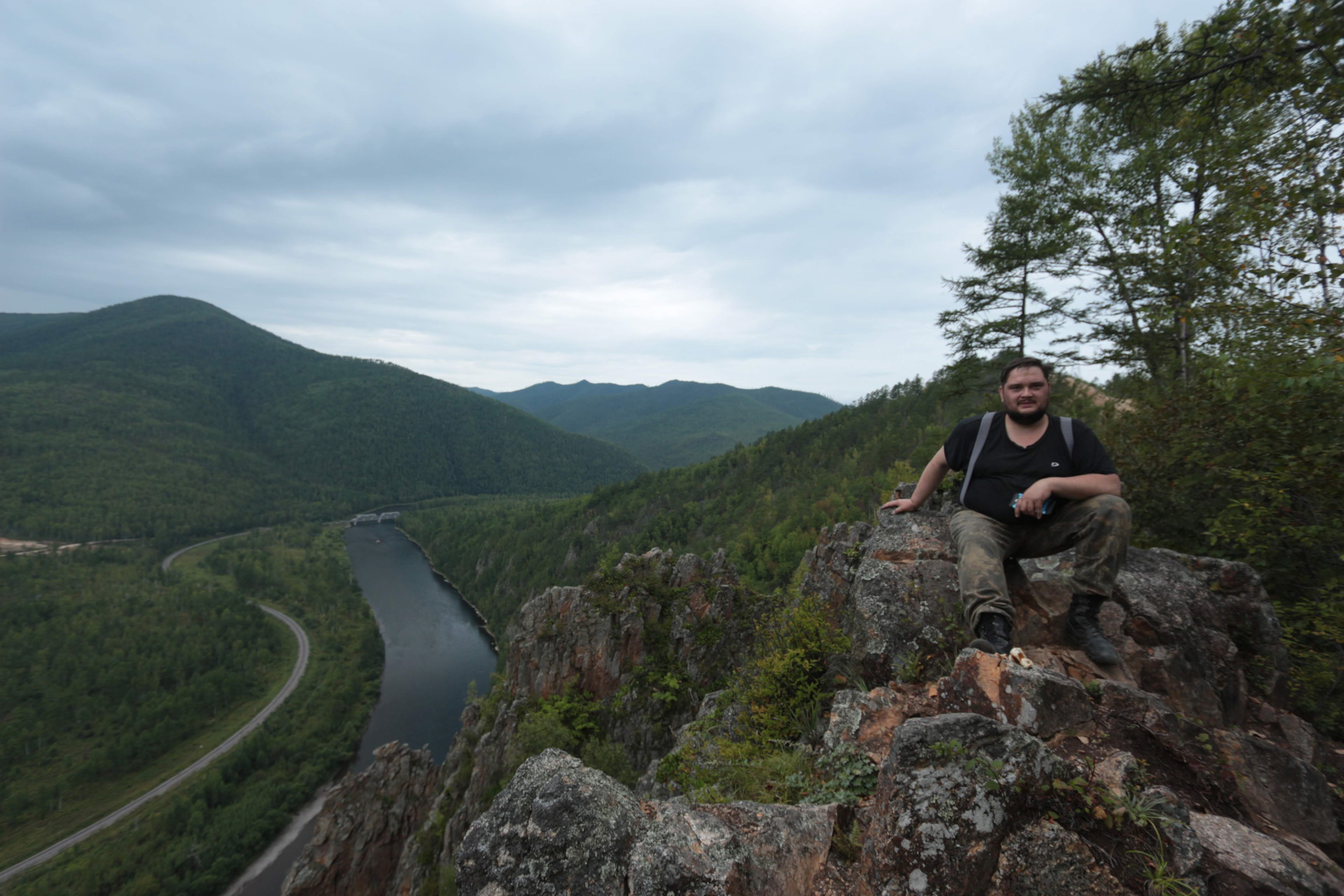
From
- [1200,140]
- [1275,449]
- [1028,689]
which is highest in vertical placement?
[1200,140]

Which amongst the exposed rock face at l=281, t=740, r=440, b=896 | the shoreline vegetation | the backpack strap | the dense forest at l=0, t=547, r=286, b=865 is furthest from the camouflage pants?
the dense forest at l=0, t=547, r=286, b=865

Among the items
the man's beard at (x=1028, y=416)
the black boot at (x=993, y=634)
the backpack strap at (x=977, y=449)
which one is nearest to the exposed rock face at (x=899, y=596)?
the black boot at (x=993, y=634)

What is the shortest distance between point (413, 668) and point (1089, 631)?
83.7m

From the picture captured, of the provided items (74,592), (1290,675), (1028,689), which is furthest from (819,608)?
(74,592)

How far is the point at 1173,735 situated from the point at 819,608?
12.1ft

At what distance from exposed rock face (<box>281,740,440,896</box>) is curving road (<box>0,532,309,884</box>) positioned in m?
43.3

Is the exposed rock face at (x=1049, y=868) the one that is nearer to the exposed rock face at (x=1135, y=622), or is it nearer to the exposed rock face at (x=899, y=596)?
the exposed rock face at (x=1135, y=622)

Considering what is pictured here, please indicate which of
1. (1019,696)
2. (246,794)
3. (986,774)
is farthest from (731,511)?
(986,774)

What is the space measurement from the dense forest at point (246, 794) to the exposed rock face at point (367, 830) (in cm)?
2533

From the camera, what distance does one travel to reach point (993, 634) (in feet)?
13.6

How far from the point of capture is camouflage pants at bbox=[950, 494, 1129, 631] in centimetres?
437

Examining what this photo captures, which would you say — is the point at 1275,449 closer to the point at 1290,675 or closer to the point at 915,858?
the point at 1290,675

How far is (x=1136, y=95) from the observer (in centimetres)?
642

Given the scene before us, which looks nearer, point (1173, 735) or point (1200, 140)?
point (1173, 735)
